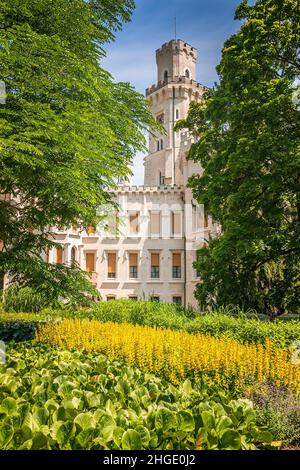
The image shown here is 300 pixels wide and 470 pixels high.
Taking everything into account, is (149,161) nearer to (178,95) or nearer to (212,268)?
Result: (178,95)

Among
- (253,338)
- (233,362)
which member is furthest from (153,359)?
(253,338)

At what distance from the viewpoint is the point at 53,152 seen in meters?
7.82

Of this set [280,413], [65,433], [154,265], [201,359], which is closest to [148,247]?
[154,265]

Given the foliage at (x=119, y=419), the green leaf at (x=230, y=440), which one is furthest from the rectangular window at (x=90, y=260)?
the green leaf at (x=230, y=440)

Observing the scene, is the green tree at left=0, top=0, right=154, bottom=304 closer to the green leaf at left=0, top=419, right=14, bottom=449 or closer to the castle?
the green leaf at left=0, top=419, right=14, bottom=449

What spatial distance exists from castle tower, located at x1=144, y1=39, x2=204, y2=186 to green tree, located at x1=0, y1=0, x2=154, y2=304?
36910 mm

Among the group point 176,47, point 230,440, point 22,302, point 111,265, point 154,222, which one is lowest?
point 22,302

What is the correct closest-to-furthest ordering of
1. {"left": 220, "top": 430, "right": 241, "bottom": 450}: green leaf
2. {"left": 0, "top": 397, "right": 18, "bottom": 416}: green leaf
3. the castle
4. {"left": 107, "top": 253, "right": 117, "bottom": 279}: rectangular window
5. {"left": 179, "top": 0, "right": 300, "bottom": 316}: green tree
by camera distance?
1. {"left": 220, "top": 430, "right": 241, "bottom": 450}: green leaf
2. {"left": 0, "top": 397, "right": 18, "bottom": 416}: green leaf
3. {"left": 179, "top": 0, "right": 300, "bottom": 316}: green tree
4. the castle
5. {"left": 107, "top": 253, "right": 117, "bottom": 279}: rectangular window

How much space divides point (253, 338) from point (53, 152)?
5.90 metres

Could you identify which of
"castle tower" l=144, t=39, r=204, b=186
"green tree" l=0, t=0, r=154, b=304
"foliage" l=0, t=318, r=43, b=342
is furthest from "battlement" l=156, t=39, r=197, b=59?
"foliage" l=0, t=318, r=43, b=342

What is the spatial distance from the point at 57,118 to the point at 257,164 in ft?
27.0

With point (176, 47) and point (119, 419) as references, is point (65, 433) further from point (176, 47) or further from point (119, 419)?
point (176, 47)

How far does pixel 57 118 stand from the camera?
709cm

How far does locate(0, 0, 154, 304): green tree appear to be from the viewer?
277 inches
